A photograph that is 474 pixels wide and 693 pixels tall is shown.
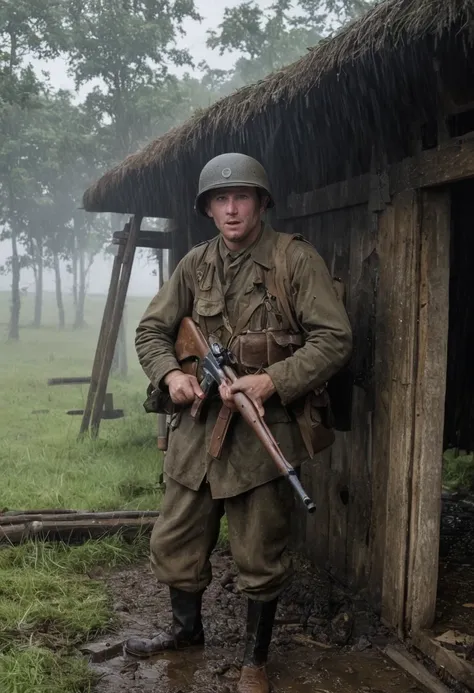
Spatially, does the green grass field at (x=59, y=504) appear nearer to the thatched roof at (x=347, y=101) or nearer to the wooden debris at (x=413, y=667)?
the wooden debris at (x=413, y=667)

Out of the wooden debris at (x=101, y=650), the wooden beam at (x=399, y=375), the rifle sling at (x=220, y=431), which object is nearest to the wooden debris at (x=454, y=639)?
the wooden beam at (x=399, y=375)

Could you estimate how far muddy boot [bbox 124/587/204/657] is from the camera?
3.59 meters

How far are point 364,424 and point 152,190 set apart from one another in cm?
371

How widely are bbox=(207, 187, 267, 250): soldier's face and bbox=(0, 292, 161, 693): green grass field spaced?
7.15 ft

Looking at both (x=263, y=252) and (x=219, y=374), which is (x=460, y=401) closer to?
(x=263, y=252)

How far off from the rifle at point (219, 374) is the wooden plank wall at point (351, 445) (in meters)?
1.14

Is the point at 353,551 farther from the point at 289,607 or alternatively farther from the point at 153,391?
the point at 153,391

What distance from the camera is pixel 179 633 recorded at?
3648mm

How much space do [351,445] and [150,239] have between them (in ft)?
15.7

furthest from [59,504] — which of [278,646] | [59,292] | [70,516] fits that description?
[59,292]

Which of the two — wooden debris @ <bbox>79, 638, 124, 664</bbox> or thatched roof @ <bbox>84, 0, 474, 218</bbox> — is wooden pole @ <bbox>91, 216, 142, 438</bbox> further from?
wooden debris @ <bbox>79, 638, 124, 664</bbox>

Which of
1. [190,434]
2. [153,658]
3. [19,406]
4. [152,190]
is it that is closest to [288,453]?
[190,434]

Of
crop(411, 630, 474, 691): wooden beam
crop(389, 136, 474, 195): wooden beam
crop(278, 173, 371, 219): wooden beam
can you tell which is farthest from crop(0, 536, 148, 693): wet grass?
crop(389, 136, 474, 195): wooden beam

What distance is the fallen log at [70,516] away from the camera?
198 inches
